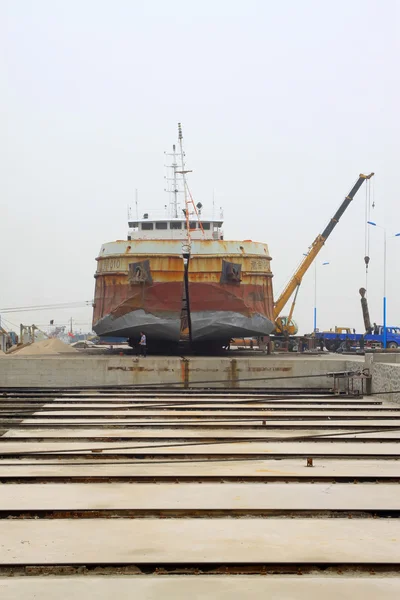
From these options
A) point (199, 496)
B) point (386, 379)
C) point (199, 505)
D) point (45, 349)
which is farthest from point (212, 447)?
point (45, 349)

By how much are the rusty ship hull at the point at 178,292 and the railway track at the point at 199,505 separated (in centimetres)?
812

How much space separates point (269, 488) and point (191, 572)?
3.49 meters

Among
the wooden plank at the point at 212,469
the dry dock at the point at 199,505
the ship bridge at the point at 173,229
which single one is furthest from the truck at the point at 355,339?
the wooden plank at the point at 212,469

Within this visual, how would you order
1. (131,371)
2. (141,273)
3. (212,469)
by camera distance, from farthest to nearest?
(141,273), (131,371), (212,469)

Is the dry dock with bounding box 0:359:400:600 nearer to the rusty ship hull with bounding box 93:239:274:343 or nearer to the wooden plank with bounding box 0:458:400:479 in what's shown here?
the wooden plank with bounding box 0:458:400:479

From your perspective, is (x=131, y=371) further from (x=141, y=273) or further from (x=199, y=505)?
(x=199, y=505)

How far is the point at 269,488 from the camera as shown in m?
10.6

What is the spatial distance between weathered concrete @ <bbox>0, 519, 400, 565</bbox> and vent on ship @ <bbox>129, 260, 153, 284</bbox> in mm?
16942

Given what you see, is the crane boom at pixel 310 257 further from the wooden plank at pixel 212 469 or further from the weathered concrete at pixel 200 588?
the weathered concrete at pixel 200 588

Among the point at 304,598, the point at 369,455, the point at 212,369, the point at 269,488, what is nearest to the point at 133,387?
the point at 212,369

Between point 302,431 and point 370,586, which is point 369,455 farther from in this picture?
point 370,586

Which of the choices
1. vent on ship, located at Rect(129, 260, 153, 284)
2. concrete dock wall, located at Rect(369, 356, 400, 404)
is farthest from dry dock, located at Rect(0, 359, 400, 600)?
vent on ship, located at Rect(129, 260, 153, 284)

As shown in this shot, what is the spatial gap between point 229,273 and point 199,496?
637 inches

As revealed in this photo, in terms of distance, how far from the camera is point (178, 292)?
1016 inches
